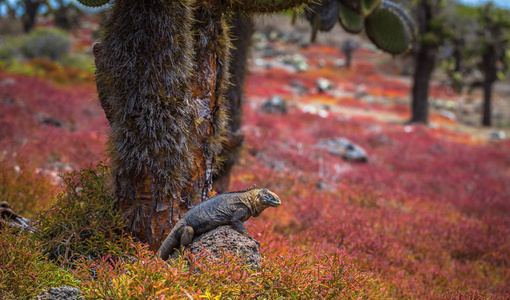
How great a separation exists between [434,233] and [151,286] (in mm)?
4757

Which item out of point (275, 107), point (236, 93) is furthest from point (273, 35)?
point (236, 93)

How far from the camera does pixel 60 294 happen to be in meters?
2.38

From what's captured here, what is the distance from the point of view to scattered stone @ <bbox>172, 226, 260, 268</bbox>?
9.14 ft

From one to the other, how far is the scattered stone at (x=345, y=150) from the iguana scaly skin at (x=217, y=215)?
734 cm

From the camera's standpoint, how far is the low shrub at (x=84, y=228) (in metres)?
2.98

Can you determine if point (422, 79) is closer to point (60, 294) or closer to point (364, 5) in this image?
point (364, 5)

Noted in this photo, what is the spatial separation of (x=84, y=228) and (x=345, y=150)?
8.39 meters

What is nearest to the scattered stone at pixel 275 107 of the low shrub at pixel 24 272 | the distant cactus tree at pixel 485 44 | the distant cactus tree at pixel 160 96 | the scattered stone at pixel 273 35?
the distant cactus tree at pixel 485 44

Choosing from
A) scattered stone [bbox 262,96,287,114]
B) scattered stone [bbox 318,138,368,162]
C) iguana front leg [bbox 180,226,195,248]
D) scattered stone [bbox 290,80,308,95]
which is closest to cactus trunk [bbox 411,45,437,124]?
scattered stone [bbox 262,96,287,114]

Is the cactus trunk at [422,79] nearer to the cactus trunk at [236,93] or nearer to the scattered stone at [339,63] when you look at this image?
the cactus trunk at [236,93]

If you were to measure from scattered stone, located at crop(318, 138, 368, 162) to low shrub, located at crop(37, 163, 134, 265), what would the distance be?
777cm

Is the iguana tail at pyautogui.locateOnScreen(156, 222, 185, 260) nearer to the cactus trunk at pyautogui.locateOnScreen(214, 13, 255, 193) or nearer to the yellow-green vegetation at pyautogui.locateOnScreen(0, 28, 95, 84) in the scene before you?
the cactus trunk at pyautogui.locateOnScreen(214, 13, 255, 193)

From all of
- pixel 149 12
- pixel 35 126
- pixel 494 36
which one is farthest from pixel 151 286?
pixel 494 36

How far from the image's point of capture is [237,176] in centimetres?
695
